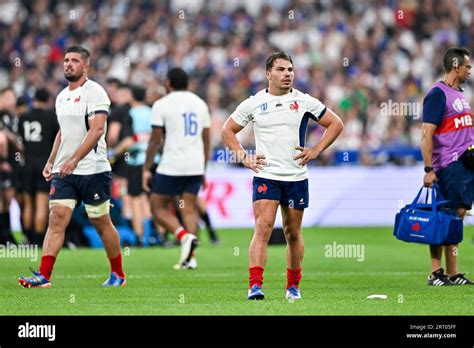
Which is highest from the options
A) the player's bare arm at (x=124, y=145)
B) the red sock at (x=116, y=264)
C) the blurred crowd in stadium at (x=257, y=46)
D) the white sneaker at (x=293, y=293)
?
the blurred crowd in stadium at (x=257, y=46)

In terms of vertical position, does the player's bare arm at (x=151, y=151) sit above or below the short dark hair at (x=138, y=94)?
below

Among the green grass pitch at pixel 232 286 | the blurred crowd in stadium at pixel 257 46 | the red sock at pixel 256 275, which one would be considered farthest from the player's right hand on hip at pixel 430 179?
the blurred crowd in stadium at pixel 257 46

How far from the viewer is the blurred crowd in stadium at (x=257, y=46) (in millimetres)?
30688

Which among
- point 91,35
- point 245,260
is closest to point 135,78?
point 91,35

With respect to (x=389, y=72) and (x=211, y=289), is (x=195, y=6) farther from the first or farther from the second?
(x=211, y=289)

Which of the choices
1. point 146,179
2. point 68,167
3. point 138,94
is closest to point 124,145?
point 138,94

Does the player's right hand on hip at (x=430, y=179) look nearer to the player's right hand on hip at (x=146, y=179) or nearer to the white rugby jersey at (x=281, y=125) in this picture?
the white rugby jersey at (x=281, y=125)

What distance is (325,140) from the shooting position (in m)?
12.3

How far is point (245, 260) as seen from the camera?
18.5 m

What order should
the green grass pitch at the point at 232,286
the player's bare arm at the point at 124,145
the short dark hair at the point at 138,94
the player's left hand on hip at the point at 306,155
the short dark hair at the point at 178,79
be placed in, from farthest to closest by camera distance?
the short dark hair at the point at 138,94
the player's bare arm at the point at 124,145
the short dark hair at the point at 178,79
the player's left hand on hip at the point at 306,155
the green grass pitch at the point at 232,286

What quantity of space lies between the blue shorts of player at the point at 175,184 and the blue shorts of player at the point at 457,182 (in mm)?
4241

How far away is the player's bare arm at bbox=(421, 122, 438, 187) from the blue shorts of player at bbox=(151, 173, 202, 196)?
424 cm

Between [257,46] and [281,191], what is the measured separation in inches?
833
